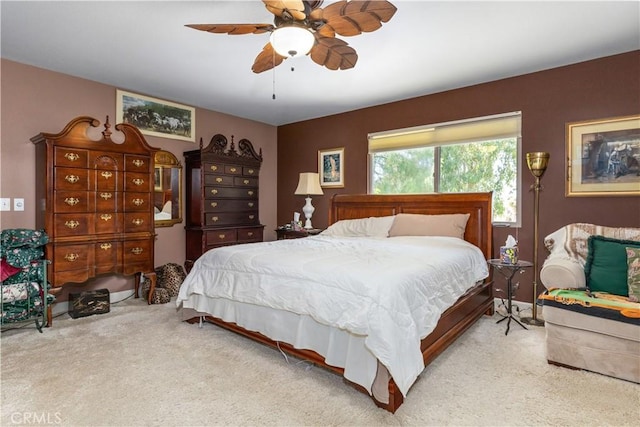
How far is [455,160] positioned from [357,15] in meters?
2.71

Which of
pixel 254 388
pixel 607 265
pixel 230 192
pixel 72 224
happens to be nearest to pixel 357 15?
pixel 254 388

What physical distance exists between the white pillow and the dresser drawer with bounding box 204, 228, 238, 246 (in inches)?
57.7

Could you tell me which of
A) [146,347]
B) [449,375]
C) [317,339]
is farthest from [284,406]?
[146,347]

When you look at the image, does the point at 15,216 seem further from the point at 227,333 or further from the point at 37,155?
the point at 227,333

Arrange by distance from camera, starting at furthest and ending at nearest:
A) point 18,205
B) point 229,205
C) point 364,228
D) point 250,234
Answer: point 250,234
point 229,205
point 364,228
point 18,205

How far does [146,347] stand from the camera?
→ 2.62 meters

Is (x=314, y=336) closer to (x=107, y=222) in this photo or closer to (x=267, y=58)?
(x=267, y=58)

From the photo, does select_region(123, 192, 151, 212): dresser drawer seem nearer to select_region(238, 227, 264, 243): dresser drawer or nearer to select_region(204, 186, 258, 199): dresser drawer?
select_region(204, 186, 258, 199): dresser drawer

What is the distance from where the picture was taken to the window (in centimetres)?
377

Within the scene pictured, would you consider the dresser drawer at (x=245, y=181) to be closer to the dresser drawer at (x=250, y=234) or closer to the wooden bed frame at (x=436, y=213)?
the dresser drawer at (x=250, y=234)

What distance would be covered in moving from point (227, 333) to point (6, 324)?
2.07m

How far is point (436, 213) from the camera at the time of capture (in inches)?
154

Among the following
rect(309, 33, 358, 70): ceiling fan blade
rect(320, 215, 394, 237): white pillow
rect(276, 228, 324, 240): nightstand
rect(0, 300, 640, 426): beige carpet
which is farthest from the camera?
rect(276, 228, 324, 240): nightstand

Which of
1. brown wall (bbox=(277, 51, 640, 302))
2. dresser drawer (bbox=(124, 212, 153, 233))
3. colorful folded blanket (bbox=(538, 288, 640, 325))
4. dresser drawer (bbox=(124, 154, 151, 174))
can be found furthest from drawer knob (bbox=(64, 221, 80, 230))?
colorful folded blanket (bbox=(538, 288, 640, 325))
